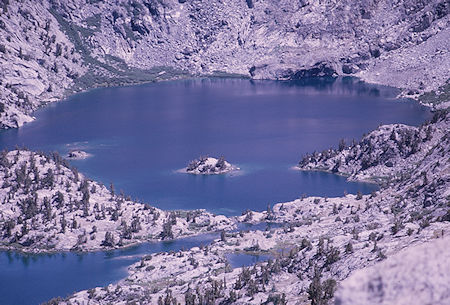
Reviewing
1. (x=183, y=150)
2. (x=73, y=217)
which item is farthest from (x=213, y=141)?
(x=73, y=217)

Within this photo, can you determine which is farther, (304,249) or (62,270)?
(62,270)

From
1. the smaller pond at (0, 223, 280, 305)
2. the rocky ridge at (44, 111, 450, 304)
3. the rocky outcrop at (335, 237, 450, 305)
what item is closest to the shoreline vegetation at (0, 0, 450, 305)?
the rocky outcrop at (335, 237, 450, 305)

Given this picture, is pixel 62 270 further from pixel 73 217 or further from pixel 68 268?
pixel 73 217

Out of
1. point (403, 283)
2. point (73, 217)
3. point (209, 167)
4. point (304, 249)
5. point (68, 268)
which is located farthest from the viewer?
point (209, 167)

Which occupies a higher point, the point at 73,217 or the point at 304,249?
the point at 304,249

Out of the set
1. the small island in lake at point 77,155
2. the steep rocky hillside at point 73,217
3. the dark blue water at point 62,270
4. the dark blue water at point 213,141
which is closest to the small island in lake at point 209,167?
the dark blue water at point 213,141

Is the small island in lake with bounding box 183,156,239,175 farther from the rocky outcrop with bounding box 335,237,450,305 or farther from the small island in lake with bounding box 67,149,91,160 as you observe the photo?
the rocky outcrop with bounding box 335,237,450,305
